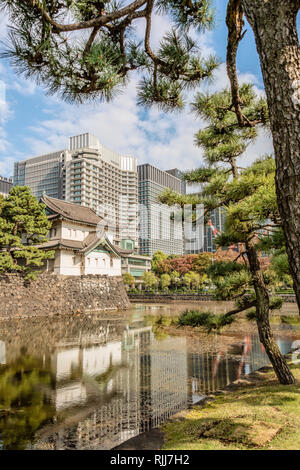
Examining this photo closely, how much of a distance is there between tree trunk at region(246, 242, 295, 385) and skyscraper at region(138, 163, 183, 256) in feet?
4.90

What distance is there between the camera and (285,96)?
5.83 ft

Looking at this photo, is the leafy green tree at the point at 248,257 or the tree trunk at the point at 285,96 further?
the leafy green tree at the point at 248,257

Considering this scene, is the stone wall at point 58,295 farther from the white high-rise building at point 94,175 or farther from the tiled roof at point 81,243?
the white high-rise building at point 94,175

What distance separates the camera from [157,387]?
617 centimetres

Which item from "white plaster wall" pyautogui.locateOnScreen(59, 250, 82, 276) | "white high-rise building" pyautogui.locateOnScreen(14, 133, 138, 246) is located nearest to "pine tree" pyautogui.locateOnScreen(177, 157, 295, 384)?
"white plaster wall" pyautogui.locateOnScreen(59, 250, 82, 276)

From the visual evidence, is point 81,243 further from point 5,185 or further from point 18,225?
point 5,185

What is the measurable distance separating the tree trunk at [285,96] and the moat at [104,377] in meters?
3.49

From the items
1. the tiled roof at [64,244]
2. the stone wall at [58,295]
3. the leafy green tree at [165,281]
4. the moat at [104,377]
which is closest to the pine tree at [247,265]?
the moat at [104,377]

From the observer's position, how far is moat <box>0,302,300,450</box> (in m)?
4.21

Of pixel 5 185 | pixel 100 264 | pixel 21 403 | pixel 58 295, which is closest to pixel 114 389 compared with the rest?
pixel 21 403

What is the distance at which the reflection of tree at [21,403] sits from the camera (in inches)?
158

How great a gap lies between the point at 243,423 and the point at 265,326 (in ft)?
6.33

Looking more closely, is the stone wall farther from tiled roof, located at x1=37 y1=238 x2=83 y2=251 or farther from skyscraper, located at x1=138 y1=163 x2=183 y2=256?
skyscraper, located at x1=138 y1=163 x2=183 y2=256
